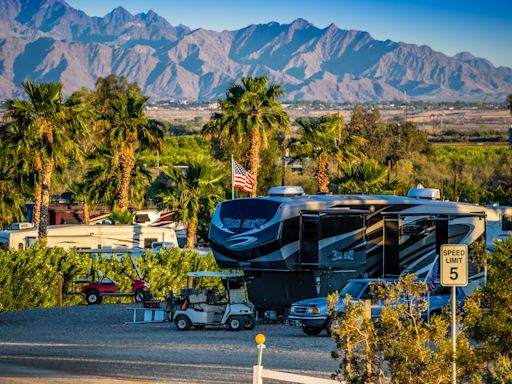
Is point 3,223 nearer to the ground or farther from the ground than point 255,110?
nearer to the ground

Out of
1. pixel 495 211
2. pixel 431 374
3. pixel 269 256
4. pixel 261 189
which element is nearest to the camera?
pixel 431 374

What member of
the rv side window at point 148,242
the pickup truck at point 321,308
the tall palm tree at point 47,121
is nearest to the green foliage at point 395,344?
the pickup truck at point 321,308

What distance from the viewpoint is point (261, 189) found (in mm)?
72500

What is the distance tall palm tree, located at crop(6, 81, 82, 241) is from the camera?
48.2 meters

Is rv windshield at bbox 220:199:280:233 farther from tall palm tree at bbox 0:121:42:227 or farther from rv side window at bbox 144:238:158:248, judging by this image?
tall palm tree at bbox 0:121:42:227

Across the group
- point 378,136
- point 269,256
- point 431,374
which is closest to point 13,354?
point 269,256

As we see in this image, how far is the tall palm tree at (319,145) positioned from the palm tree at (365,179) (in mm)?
1473

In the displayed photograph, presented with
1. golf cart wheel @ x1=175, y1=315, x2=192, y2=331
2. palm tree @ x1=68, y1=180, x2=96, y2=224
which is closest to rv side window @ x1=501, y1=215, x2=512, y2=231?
golf cart wheel @ x1=175, y1=315, x2=192, y2=331

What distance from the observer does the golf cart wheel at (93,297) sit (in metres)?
39.0

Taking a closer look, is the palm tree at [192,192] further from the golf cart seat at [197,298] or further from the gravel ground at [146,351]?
the golf cart seat at [197,298]

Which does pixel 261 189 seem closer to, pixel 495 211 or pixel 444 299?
pixel 495 211

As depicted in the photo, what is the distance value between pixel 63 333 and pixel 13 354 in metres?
4.73

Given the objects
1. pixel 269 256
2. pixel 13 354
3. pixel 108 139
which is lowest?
pixel 13 354

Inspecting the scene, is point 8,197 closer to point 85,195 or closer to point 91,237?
point 85,195
